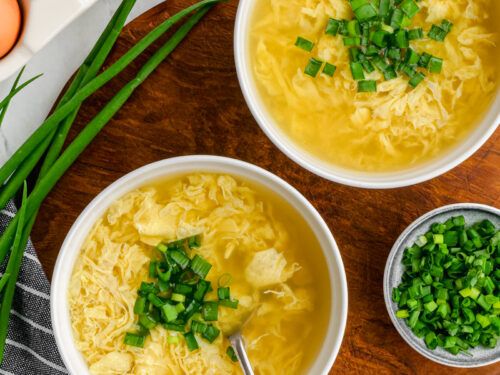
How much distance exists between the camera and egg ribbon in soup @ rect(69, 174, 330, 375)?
2396mm

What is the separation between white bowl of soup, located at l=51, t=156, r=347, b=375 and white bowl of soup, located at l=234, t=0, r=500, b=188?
20 cm

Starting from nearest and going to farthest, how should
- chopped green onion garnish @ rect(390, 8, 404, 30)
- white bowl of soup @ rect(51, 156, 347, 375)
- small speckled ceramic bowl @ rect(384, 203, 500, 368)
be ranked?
chopped green onion garnish @ rect(390, 8, 404, 30), white bowl of soup @ rect(51, 156, 347, 375), small speckled ceramic bowl @ rect(384, 203, 500, 368)

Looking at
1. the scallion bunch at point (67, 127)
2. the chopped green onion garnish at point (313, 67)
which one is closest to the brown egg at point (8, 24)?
the scallion bunch at point (67, 127)

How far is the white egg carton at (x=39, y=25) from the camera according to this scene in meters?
2.39

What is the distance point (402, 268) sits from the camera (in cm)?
259

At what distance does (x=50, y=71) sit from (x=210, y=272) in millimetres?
980

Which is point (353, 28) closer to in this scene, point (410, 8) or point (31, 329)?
point (410, 8)

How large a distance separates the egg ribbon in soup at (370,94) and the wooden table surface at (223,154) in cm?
23

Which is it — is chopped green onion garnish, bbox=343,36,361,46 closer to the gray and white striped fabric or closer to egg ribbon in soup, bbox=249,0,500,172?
egg ribbon in soup, bbox=249,0,500,172

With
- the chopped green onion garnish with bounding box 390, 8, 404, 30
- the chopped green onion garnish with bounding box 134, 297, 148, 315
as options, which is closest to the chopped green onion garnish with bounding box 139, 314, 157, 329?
the chopped green onion garnish with bounding box 134, 297, 148, 315

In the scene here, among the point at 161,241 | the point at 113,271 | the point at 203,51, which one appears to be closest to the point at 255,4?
the point at 203,51

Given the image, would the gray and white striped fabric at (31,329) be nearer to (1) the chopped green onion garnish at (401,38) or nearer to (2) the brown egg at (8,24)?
(2) the brown egg at (8,24)

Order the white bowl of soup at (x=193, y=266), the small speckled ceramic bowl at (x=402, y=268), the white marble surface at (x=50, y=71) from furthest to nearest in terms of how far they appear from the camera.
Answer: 1. the white marble surface at (x=50, y=71)
2. the small speckled ceramic bowl at (x=402, y=268)
3. the white bowl of soup at (x=193, y=266)

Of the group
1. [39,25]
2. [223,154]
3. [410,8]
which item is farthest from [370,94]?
[39,25]
